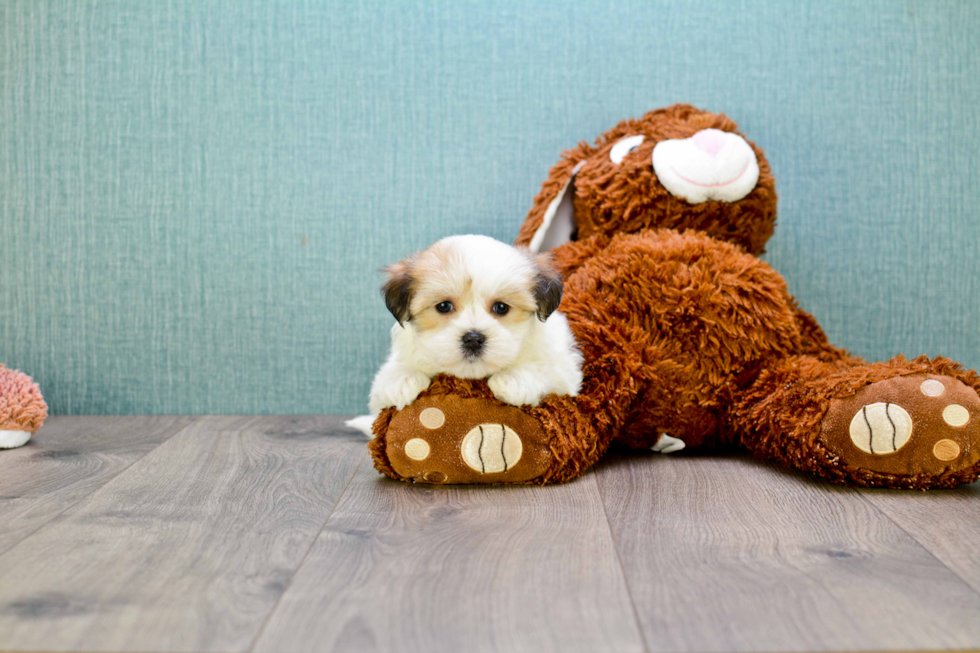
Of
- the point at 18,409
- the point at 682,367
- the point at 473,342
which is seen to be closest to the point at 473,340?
the point at 473,342

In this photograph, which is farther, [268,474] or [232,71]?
[232,71]

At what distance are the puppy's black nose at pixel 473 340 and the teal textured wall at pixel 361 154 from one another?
2.53 ft

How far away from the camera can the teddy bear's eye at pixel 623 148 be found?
1.77 m

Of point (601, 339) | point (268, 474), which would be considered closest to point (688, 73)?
point (601, 339)

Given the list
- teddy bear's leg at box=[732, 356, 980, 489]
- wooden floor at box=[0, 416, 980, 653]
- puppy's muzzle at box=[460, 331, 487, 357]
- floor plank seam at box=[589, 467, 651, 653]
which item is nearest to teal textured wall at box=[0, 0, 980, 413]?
wooden floor at box=[0, 416, 980, 653]

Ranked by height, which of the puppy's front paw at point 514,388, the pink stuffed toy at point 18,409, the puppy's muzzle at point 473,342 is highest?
the puppy's muzzle at point 473,342

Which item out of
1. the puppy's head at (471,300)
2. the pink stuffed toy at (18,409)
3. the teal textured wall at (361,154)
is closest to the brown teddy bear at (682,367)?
the puppy's head at (471,300)

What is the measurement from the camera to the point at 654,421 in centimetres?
158

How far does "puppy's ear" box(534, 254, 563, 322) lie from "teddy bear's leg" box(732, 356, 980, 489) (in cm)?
49

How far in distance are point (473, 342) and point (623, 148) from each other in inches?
29.2

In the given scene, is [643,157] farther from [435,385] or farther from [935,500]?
[935,500]

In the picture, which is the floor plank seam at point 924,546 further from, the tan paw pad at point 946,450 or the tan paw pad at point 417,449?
the tan paw pad at point 417,449

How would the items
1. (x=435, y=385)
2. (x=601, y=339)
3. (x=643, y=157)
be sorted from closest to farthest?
(x=435, y=385), (x=601, y=339), (x=643, y=157)

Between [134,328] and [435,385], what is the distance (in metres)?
1.04
